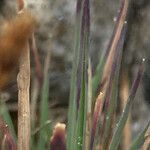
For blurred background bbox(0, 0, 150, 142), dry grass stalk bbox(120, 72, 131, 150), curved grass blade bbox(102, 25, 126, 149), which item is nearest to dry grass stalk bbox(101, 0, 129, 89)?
curved grass blade bbox(102, 25, 126, 149)

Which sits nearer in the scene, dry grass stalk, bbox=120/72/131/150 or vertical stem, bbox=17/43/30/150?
vertical stem, bbox=17/43/30/150

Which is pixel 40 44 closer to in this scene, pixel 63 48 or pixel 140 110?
pixel 63 48

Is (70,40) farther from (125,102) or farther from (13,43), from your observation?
(13,43)

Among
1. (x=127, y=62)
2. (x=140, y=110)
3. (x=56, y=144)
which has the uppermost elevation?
(x=56, y=144)

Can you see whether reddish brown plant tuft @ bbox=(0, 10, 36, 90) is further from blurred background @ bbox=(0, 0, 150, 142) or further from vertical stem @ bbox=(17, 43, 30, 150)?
blurred background @ bbox=(0, 0, 150, 142)

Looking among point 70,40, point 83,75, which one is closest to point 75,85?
point 83,75

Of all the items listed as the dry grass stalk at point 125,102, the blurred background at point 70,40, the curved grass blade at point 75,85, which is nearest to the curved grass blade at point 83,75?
the curved grass blade at point 75,85

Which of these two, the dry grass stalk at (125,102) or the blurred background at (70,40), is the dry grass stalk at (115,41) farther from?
the blurred background at (70,40)

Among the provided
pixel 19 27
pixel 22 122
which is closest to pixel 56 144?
pixel 19 27

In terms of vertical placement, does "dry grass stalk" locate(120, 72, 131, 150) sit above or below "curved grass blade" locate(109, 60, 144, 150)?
below
